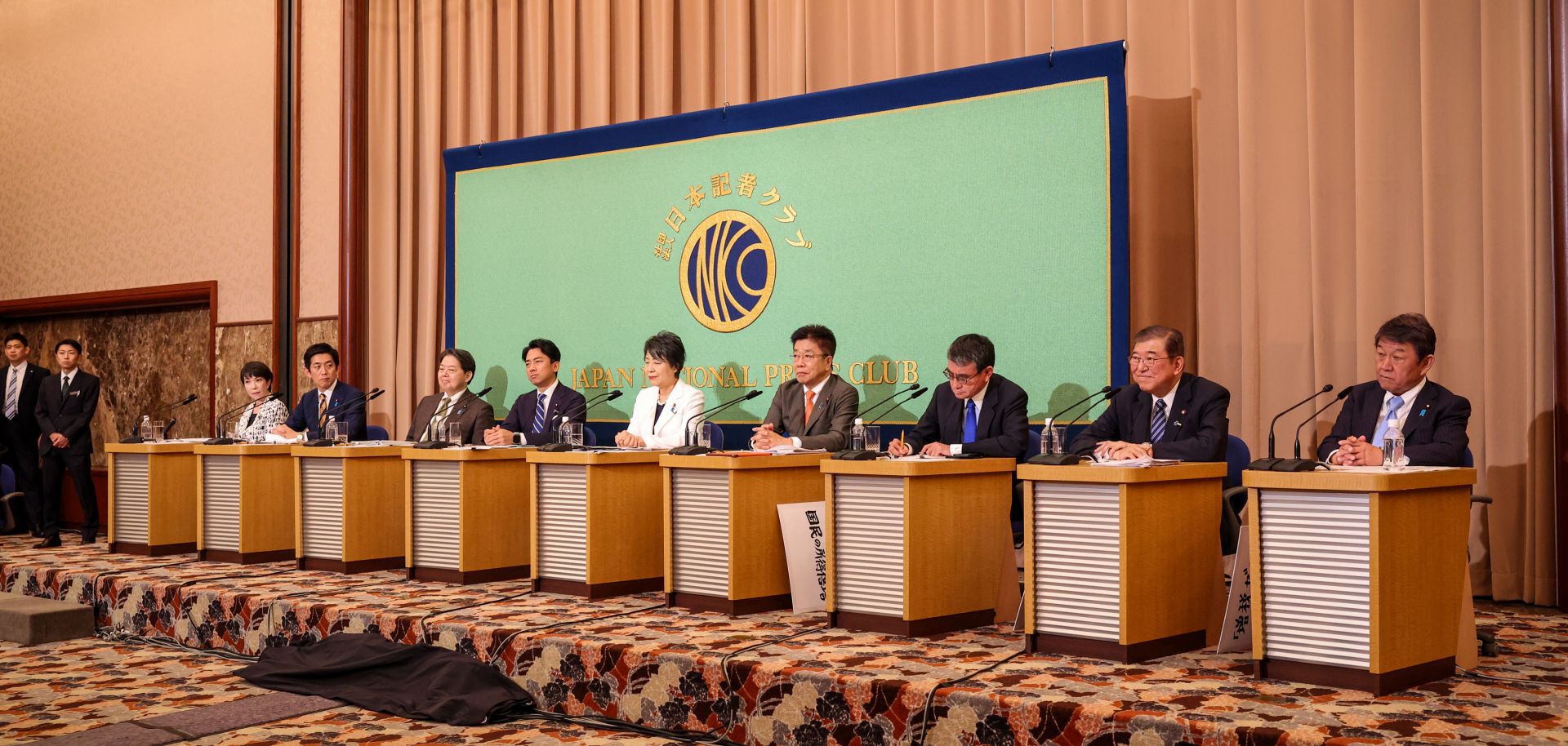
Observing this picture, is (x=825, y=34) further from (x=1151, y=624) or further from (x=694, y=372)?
(x=1151, y=624)

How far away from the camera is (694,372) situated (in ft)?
20.5

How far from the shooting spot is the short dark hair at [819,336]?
16.5 ft

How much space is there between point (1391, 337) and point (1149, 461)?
0.97m

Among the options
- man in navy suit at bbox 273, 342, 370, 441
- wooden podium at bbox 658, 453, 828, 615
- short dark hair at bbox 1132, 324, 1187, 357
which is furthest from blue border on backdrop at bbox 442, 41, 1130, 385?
wooden podium at bbox 658, 453, 828, 615

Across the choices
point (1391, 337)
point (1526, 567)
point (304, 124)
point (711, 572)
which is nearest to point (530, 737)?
point (711, 572)

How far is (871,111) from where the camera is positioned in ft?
18.6

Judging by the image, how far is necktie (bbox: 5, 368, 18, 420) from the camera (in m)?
7.76

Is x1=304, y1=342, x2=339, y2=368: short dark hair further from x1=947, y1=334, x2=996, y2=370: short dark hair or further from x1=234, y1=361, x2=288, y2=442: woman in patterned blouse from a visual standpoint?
x1=947, y1=334, x2=996, y2=370: short dark hair

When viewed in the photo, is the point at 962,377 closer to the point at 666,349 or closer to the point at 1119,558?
the point at 1119,558

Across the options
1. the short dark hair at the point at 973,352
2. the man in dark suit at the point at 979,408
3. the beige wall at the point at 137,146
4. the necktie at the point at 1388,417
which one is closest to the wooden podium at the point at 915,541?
the man in dark suit at the point at 979,408

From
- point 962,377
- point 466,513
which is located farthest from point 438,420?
point 962,377

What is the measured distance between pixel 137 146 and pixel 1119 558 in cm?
819

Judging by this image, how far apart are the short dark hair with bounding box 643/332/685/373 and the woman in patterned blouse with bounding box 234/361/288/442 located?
7.00ft

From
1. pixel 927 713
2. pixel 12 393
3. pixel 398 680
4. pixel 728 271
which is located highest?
pixel 728 271
